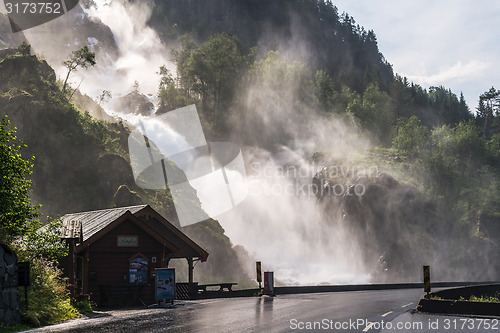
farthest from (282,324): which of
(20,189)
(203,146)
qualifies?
(203,146)

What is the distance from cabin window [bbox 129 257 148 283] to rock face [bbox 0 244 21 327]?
12292 mm

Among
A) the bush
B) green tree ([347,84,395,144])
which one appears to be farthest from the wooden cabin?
green tree ([347,84,395,144])

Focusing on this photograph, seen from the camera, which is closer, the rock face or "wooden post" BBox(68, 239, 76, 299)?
the rock face

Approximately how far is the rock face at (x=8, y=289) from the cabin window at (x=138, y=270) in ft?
40.3

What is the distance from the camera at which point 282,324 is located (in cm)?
1488

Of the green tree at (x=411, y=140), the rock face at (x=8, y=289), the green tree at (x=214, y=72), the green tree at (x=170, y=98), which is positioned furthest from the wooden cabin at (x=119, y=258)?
the green tree at (x=214, y=72)

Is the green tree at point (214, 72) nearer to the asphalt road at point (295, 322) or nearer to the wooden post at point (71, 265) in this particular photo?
the wooden post at point (71, 265)

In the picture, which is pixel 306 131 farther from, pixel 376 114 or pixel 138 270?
pixel 138 270

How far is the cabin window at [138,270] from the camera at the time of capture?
29.1 meters

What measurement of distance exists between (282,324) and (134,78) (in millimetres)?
145485

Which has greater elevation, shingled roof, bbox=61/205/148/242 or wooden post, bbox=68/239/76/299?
shingled roof, bbox=61/205/148/242

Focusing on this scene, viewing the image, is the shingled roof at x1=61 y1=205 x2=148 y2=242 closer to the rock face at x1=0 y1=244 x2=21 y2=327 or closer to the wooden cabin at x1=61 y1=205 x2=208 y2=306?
the wooden cabin at x1=61 y1=205 x2=208 y2=306

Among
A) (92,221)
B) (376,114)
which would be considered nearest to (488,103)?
(376,114)

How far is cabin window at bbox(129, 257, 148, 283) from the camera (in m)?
29.1
